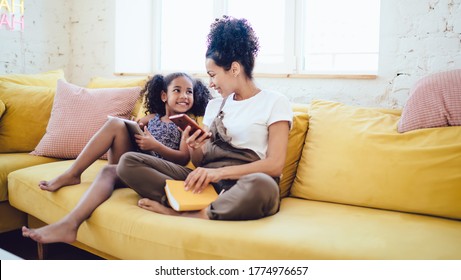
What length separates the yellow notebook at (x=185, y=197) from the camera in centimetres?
153

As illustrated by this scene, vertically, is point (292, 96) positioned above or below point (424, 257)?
above

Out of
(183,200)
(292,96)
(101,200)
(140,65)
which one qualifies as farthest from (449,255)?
(140,65)

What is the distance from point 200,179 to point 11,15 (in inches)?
103

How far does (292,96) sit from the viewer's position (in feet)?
8.30

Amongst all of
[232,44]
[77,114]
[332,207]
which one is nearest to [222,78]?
[232,44]

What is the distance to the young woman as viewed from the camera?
1.43m

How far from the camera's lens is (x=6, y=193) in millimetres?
2215

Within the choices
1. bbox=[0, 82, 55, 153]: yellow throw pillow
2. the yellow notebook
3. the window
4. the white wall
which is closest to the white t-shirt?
the yellow notebook

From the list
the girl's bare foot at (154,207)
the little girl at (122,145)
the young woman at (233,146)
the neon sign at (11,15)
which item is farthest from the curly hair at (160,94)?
the neon sign at (11,15)

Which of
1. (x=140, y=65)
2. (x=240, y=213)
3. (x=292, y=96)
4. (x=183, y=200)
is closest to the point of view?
(x=240, y=213)

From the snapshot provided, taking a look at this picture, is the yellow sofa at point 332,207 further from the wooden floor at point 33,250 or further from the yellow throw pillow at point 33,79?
the yellow throw pillow at point 33,79

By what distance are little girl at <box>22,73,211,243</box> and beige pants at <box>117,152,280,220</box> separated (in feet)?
0.64
